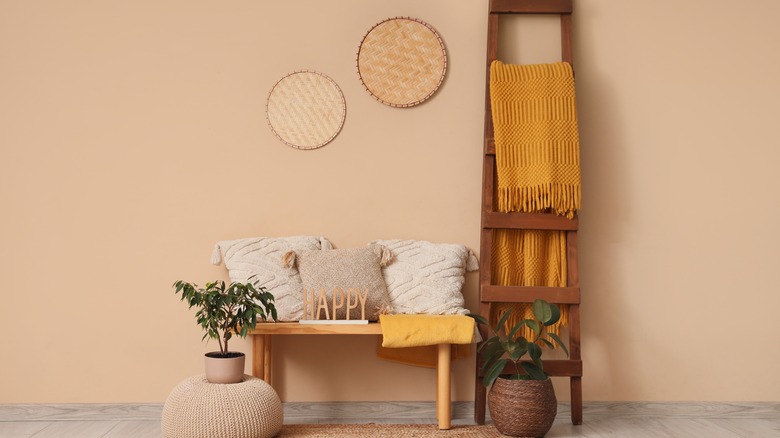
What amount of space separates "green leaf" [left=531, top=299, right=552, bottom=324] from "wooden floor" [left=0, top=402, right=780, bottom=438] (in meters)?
0.45

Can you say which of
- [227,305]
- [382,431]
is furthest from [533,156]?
[227,305]

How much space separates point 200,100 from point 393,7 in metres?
0.92

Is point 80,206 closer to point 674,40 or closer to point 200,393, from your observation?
point 200,393

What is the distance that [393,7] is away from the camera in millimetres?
3230

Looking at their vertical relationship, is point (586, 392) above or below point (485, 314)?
below

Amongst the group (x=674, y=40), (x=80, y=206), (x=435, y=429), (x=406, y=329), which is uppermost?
(x=674, y=40)

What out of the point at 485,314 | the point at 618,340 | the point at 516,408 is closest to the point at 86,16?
the point at 485,314

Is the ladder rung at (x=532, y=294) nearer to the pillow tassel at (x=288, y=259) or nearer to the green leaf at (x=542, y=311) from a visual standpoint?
the green leaf at (x=542, y=311)

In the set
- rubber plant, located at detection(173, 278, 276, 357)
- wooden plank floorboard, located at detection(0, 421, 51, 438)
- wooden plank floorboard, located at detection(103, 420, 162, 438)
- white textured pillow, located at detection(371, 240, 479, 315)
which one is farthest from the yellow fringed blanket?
wooden plank floorboard, located at detection(0, 421, 51, 438)

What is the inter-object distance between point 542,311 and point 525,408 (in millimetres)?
378

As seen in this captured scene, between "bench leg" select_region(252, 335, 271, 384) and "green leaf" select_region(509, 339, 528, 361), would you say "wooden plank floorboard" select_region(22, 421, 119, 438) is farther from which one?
"green leaf" select_region(509, 339, 528, 361)

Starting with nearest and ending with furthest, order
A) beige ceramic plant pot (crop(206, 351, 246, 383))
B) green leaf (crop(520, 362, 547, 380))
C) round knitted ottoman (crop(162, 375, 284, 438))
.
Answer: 1. round knitted ottoman (crop(162, 375, 284, 438))
2. beige ceramic plant pot (crop(206, 351, 246, 383))
3. green leaf (crop(520, 362, 547, 380))

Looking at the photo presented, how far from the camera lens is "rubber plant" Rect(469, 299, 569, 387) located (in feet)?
9.27

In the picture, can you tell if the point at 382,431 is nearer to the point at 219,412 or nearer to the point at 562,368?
the point at 219,412
